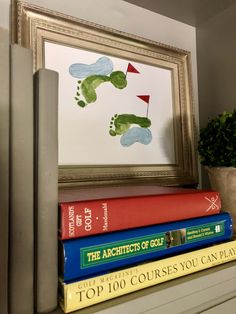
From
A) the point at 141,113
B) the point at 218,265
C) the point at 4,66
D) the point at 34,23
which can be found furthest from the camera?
the point at 141,113

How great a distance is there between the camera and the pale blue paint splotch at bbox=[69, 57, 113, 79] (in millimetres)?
700

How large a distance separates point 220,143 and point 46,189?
406 millimetres

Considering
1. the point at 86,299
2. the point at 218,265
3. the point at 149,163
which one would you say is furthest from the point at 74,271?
the point at 149,163

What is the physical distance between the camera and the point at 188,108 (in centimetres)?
86

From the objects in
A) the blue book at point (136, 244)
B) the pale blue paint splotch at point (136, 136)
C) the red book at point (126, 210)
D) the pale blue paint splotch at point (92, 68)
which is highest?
the pale blue paint splotch at point (92, 68)

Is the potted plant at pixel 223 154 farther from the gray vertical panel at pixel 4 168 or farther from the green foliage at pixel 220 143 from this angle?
the gray vertical panel at pixel 4 168

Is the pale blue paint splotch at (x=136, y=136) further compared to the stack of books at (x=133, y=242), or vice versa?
the pale blue paint splotch at (x=136, y=136)

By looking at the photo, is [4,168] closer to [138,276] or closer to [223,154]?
[138,276]

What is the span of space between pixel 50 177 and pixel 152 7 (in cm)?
70

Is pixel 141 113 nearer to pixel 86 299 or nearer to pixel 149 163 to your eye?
pixel 149 163

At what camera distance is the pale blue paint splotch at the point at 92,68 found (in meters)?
0.70

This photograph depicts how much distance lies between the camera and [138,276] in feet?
1.36

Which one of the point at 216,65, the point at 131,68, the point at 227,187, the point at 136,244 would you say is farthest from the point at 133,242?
the point at 216,65

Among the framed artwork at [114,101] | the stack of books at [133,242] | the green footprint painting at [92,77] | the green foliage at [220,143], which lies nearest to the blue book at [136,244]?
the stack of books at [133,242]
